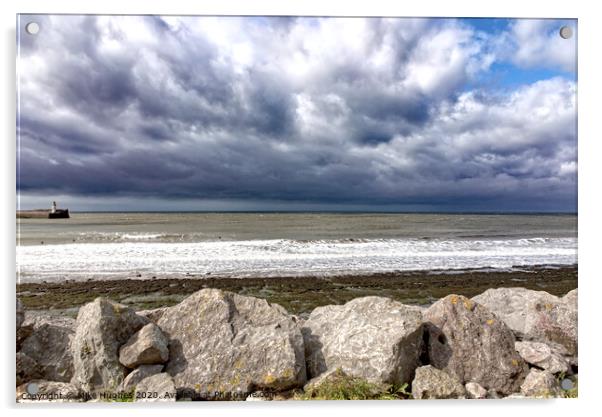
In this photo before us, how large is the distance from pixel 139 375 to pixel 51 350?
1063 mm

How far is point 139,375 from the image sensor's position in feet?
12.2

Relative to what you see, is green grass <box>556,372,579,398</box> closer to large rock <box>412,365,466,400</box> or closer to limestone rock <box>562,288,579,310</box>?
limestone rock <box>562,288,579,310</box>

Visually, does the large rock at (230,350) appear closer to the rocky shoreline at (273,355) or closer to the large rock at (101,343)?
the rocky shoreline at (273,355)

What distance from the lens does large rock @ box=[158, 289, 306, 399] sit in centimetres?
367

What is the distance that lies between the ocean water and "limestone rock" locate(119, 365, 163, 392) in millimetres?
1521

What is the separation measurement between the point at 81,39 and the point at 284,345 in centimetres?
446

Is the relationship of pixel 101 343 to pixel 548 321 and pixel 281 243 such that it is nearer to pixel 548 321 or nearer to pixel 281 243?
pixel 281 243

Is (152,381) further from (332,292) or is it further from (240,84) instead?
(240,84)

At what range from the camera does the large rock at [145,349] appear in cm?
356

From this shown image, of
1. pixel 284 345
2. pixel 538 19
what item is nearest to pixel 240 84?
Answer: pixel 284 345

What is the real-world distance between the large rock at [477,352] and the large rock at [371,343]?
1.03ft

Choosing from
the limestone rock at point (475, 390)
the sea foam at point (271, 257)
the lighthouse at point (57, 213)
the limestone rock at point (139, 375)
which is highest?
the lighthouse at point (57, 213)

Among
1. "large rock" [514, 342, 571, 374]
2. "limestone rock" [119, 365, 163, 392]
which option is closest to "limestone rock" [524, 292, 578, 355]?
"large rock" [514, 342, 571, 374]

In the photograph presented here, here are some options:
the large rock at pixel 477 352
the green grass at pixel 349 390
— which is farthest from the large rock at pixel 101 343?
the large rock at pixel 477 352
